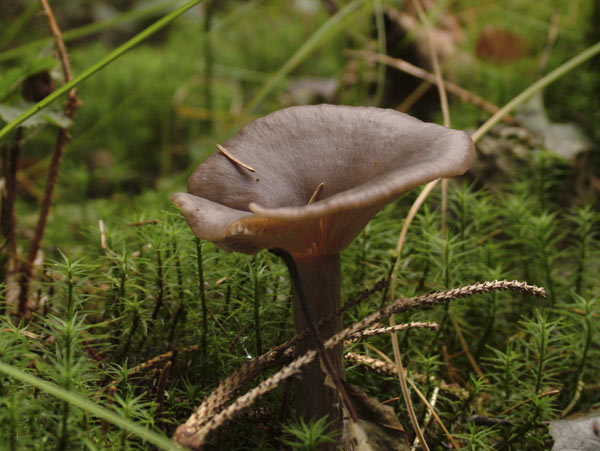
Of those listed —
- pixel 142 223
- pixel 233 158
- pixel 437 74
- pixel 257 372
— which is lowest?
pixel 257 372

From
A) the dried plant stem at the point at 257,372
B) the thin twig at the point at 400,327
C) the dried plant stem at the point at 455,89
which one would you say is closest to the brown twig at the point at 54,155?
the dried plant stem at the point at 257,372

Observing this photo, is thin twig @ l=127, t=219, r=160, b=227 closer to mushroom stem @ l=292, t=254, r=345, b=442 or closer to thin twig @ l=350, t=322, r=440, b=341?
mushroom stem @ l=292, t=254, r=345, b=442

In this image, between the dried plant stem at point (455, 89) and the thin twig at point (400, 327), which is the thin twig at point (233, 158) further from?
the dried plant stem at point (455, 89)

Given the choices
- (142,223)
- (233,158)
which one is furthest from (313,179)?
(142,223)

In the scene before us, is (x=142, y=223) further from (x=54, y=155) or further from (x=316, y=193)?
(x=316, y=193)

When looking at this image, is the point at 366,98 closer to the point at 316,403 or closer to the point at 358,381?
the point at 358,381

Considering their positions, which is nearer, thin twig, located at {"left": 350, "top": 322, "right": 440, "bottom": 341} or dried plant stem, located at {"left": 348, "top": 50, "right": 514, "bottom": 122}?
thin twig, located at {"left": 350, "top": 322, "right": 440, "bottom": 341}

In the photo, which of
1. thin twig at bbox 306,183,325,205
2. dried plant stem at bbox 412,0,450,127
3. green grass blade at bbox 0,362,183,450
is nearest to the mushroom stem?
thin twig at bbox 306,183,325,205
